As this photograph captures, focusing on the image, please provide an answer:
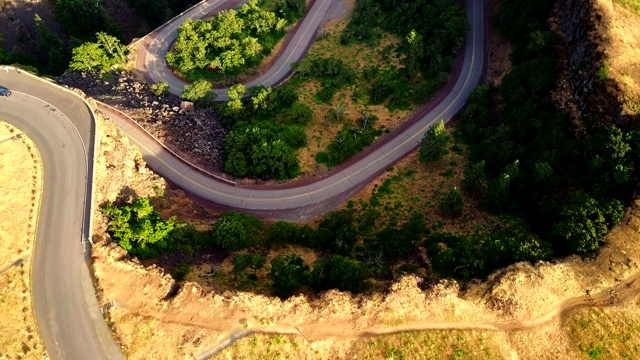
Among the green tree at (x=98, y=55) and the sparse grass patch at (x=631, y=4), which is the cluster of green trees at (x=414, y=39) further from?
the green tree at (x=98, y=55)

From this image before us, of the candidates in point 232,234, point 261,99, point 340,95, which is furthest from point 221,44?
point 232,234

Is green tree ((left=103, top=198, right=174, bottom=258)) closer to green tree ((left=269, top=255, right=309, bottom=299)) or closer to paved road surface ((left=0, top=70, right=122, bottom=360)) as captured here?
paved road surface ((left=0, top=70, right=122, bottom=360))

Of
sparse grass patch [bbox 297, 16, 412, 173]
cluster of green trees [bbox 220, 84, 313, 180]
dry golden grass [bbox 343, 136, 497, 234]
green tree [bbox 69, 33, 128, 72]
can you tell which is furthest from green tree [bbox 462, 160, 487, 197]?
green tree [bbox 69, 33, 128, 72]

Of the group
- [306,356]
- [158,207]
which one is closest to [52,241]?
[158,207]

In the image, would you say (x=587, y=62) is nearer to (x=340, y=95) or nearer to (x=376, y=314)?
(x=340, y=95)

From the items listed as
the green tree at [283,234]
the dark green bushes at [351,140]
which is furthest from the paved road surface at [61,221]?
the dark green bushes at [351,140]
